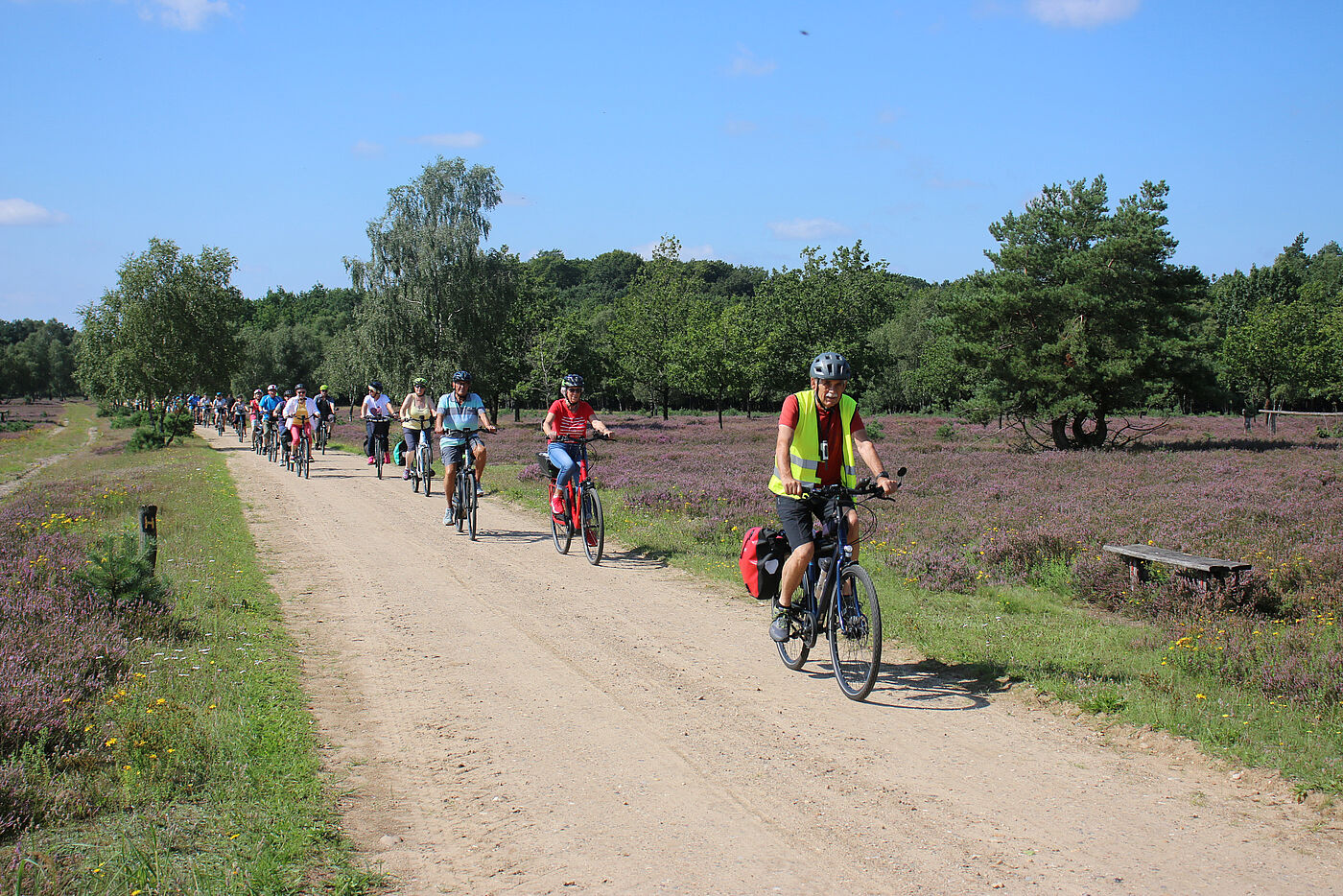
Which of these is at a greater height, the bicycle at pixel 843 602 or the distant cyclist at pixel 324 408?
the distant cyclist at pixel 324 408

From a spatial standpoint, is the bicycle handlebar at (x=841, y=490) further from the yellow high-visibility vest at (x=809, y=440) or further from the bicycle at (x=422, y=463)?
the bicycle at (x=422, y=463)

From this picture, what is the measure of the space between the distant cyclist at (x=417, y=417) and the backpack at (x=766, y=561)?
37.7 feet

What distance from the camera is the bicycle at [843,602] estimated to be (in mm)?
5832

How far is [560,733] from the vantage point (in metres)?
5.35

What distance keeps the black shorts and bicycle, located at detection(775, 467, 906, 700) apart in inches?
2.0

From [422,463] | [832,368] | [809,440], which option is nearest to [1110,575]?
[809,440]

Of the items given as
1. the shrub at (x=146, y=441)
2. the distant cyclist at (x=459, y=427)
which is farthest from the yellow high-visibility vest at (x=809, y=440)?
the shrub at (x=146, y=441)

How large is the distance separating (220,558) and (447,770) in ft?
23.3

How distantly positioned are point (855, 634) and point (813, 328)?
4568cm

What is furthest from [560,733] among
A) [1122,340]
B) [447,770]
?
[1122,340]

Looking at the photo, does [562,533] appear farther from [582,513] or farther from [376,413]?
[376,413]

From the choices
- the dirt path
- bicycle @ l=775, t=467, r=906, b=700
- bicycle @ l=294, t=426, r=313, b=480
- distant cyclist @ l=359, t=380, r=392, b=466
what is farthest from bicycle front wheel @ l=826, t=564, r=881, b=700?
bicycle @ l=294, t=426, r=313, b=480

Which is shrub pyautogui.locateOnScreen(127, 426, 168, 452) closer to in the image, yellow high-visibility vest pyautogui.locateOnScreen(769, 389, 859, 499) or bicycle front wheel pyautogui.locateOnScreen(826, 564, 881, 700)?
yellow high-visibility vest pyautogui.locateOnScreen(769, 389, 859, 499)

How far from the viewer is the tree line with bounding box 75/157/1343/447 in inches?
1122
